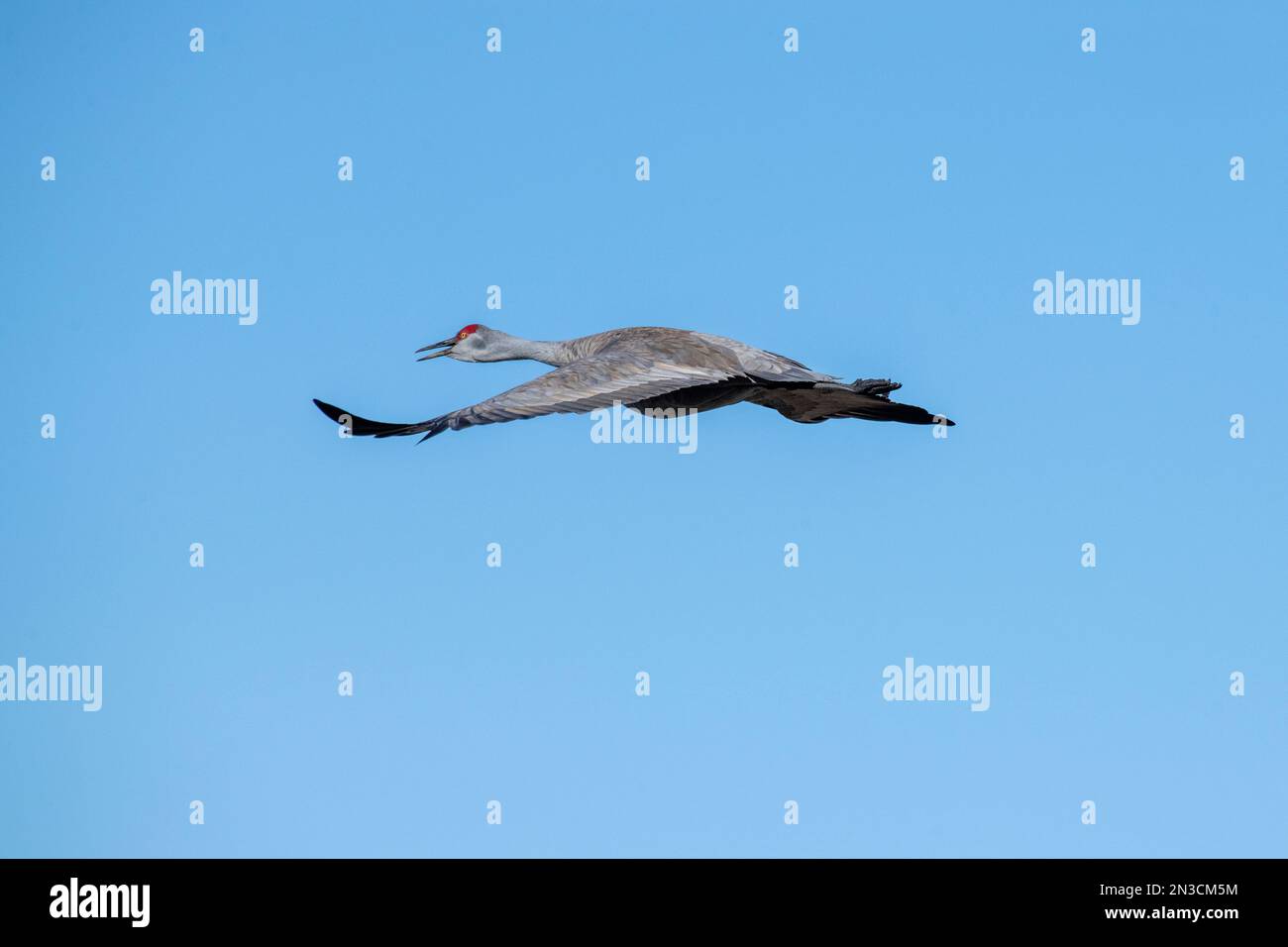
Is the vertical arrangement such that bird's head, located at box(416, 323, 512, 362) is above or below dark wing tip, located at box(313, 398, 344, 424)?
above

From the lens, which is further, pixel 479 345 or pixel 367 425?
pixel 479 345

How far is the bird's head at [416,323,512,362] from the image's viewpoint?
30594 millimetres

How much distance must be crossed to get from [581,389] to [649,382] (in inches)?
50.5

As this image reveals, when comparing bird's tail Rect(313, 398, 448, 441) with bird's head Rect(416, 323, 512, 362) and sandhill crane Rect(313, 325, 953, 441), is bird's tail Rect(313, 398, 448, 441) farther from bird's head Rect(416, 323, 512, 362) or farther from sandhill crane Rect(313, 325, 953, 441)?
bird's head Rect(416, 323, 512, 362)

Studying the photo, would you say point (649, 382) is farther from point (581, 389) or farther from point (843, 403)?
point (843, 403)

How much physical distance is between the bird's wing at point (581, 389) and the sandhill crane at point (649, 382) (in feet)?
0.05

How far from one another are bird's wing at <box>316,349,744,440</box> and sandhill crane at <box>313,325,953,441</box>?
1 cm

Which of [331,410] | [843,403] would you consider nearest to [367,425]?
[331,410]

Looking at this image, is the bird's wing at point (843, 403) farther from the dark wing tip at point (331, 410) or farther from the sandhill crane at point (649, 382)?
the dark wing tip at point (331, 410)

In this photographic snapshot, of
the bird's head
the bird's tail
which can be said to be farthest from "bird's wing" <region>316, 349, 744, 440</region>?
the bird's head

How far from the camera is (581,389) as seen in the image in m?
24.4

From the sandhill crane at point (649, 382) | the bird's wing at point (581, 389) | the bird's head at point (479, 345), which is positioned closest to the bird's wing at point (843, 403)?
the sandhill crane at point (649, 382)

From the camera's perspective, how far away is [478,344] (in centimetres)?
3064
